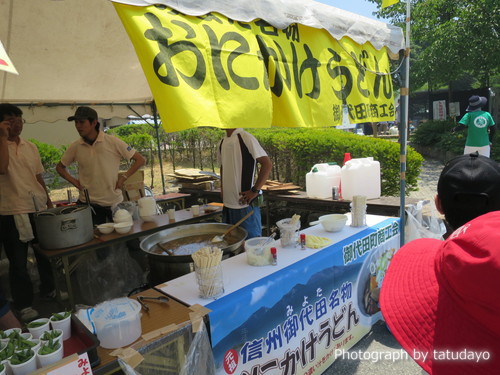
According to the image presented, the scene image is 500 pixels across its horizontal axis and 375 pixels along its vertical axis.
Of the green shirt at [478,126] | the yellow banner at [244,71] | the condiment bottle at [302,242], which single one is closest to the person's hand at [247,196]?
the condiment bottle at [302,242]

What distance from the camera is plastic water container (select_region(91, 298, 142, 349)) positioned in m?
1.34

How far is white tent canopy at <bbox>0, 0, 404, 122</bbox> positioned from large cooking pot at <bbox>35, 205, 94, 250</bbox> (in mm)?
1789

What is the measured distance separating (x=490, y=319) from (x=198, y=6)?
1.92 m

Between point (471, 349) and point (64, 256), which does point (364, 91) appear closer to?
point (471, 349)

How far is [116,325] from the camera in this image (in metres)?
1.35

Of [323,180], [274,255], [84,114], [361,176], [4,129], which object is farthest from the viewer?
[323,180]

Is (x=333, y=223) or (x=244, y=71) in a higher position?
(x=244, y=71)

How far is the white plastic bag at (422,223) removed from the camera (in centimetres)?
331

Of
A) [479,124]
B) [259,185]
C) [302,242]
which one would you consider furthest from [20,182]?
[479,124]

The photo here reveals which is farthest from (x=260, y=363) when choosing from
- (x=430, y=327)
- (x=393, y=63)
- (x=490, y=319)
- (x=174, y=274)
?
(x=393, y=63)

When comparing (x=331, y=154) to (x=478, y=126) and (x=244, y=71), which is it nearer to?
(x=478, y=126)

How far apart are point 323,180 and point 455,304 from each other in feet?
12.1

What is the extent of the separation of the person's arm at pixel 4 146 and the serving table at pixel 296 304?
2195mm

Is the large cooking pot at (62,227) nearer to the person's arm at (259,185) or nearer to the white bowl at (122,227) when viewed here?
the white bowl at (122,227)
